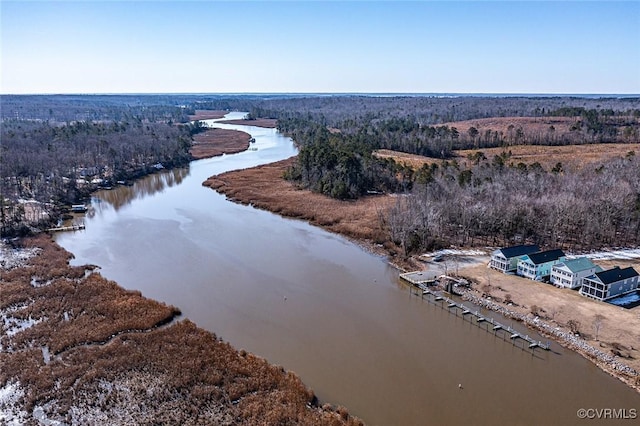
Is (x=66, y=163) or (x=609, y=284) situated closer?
(x=609, y=284)

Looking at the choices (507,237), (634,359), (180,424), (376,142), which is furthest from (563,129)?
(180,424)

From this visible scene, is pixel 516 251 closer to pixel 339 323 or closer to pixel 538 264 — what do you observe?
pixel 538 264

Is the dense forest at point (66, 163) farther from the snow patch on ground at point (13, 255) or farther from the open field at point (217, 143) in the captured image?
the open field at point (217, 143)

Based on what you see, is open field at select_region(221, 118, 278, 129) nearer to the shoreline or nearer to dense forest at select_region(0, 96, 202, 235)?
dense forest at select_region(0, 96, 202, 235)

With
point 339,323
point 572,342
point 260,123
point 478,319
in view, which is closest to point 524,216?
point 478,319

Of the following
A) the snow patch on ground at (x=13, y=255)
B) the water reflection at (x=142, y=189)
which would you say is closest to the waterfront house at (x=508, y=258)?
the snow patch on ground at (x=13, y=255)

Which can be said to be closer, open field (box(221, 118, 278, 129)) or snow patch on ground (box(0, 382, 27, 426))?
snow patch on ground (box(0, 382, 27, 426))

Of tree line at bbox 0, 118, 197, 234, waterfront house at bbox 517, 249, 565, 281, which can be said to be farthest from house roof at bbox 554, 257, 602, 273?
tree line at bbox 0, 118, 197, 234

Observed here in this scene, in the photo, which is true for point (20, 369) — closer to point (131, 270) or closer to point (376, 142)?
point (131, 270)
